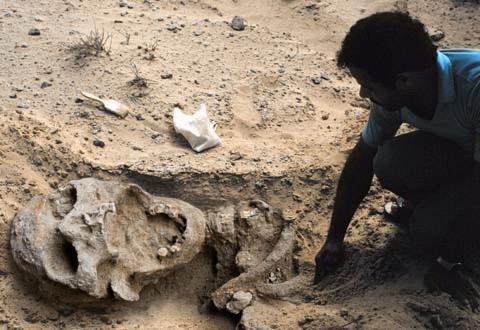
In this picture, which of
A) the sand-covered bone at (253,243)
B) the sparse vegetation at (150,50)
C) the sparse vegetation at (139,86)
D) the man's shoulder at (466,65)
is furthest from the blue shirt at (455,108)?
the sparse vegetation at (150,50)

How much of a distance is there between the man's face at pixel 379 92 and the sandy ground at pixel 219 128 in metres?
0.83

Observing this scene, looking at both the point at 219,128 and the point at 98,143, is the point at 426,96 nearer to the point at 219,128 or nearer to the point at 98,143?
the point at 219,128

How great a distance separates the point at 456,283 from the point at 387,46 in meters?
1.12

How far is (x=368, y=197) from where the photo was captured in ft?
11.2

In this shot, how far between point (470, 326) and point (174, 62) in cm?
243

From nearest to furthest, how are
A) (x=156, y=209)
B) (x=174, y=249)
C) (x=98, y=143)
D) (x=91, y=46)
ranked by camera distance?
(x=174, y=249)
(x=156, y=209)
(x=98, y=143)
(x=91, y=46)

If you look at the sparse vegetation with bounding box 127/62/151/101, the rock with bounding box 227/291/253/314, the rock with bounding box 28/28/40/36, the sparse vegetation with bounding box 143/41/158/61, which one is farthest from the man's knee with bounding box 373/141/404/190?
the rock with bounding box 28/28/40/36

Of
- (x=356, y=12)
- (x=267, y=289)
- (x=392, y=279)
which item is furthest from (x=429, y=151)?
(x=356, y=12)

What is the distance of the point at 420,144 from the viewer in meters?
2.85

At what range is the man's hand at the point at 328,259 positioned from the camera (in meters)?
2.99

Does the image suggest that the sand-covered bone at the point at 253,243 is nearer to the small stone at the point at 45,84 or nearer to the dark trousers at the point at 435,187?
the dark trousers at the point at 435,187

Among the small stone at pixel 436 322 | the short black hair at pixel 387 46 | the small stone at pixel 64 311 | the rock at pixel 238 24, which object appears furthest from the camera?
the rock at pixel 238 24

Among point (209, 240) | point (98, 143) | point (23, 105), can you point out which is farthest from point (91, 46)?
point (209, 240)

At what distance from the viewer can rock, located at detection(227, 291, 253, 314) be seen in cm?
284
